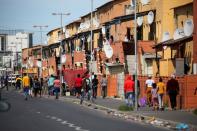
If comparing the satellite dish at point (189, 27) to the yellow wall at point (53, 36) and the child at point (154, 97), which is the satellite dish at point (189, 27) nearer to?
the child at point (154, 97)

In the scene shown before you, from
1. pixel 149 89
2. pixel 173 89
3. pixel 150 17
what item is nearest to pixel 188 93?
pixel 173 89

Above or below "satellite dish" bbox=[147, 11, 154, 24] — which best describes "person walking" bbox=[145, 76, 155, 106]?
below

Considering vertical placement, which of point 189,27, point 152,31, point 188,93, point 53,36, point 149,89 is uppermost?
point 53,36

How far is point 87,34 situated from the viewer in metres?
78.8

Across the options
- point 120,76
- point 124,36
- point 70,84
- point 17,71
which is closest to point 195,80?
point 120,76

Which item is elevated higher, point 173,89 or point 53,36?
point 53,36

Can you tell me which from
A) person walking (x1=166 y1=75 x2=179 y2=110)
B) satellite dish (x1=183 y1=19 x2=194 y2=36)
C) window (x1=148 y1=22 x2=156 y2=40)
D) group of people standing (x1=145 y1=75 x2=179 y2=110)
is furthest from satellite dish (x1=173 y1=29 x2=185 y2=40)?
window (x1=148 y1=22 x2=156 y2=40)

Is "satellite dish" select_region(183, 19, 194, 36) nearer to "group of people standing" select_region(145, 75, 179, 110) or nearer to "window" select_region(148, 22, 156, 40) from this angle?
"group of people standing" select_region(145, 75, 179, 110)

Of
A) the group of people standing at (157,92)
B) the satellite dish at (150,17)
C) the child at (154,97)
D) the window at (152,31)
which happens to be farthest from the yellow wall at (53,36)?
the child at (154,97)

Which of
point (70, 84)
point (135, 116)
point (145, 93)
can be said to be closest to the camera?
point (135, 116)

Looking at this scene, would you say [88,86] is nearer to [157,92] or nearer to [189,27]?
[189,27]

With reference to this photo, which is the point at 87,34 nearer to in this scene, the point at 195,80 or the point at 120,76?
the point at 120,76

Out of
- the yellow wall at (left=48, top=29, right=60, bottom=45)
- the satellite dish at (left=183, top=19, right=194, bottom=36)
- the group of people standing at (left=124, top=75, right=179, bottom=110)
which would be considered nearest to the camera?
the group of people standing at (left=124, top=75, right=179, bottom=110)

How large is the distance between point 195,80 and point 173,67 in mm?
13529
